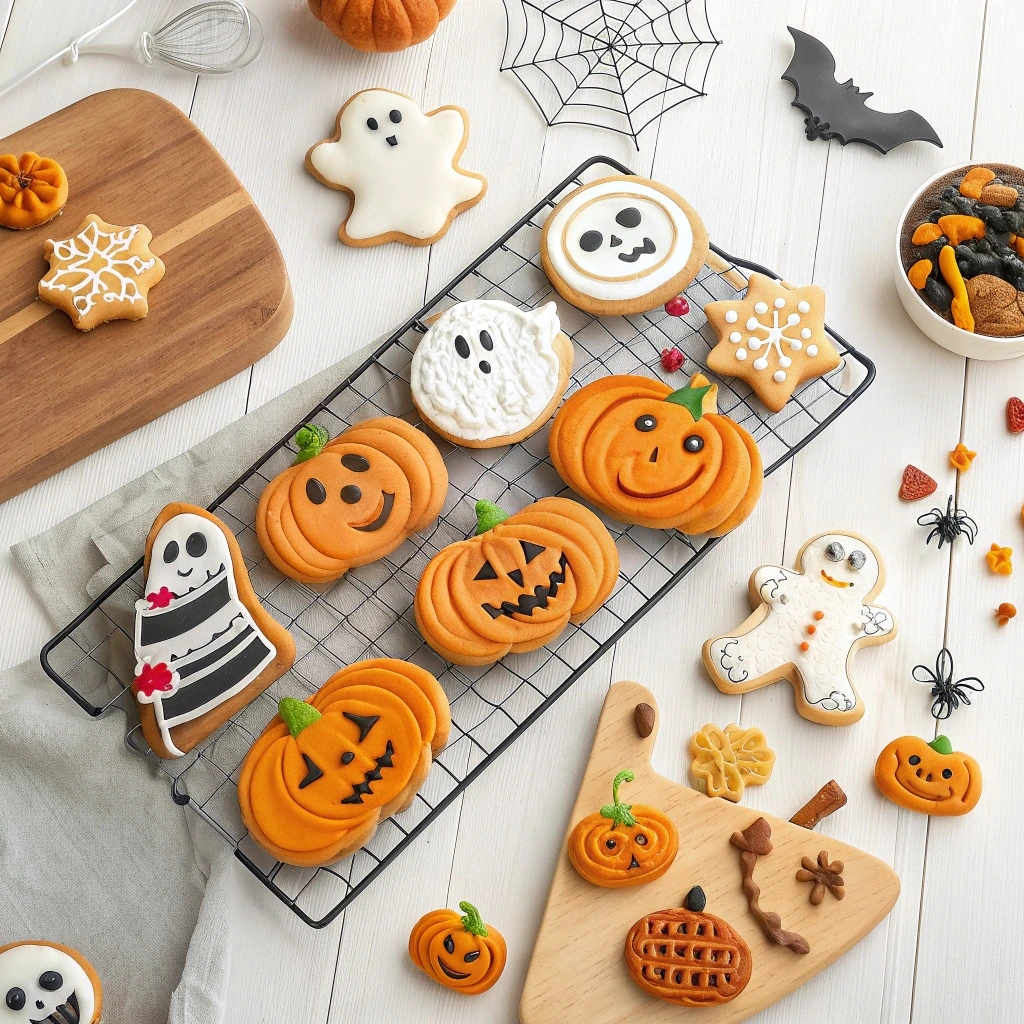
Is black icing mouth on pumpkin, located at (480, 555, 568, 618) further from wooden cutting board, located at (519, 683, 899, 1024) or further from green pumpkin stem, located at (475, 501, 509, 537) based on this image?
wooden cutting board, located at (519, 683, 899, 1024)

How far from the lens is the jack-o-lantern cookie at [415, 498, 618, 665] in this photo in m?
1.72

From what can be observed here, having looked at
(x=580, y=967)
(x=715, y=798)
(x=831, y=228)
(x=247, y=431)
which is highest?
(x=831, y=228)

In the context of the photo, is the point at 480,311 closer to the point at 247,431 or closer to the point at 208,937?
the point at 247,431

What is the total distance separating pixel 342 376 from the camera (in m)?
1.96

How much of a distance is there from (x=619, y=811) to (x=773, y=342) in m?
0.82

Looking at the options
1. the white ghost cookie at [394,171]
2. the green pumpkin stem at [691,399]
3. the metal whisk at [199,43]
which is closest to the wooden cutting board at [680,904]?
the green pumpkin stem at [691,399]

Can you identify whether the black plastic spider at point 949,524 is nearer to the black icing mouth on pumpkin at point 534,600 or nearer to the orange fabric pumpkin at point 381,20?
the black icing mouth on pumpkin at point 534,600

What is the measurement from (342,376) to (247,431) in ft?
0.63

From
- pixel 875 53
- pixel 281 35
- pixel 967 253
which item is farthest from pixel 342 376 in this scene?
pixel 875 53

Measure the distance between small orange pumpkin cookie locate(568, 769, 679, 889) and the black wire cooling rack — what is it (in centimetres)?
20

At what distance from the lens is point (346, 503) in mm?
1745

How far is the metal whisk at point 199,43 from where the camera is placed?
2111mm

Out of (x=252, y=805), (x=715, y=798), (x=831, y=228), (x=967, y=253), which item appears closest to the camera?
(x=252, y=805)

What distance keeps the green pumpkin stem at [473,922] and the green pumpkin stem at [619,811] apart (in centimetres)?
25
